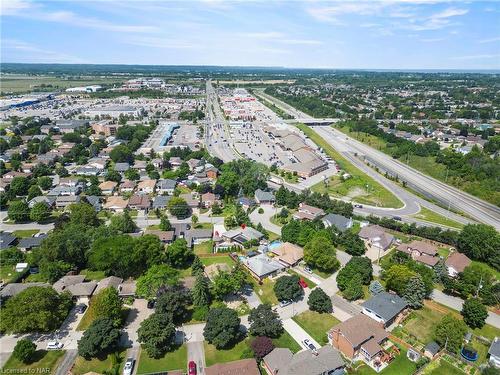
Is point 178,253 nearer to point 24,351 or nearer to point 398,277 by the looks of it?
point 24,351

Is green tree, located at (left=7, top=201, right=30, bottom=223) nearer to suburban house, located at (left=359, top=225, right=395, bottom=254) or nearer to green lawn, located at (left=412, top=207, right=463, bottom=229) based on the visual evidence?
suburban house, located at (left=359, top=225, right=395, bottom=254)

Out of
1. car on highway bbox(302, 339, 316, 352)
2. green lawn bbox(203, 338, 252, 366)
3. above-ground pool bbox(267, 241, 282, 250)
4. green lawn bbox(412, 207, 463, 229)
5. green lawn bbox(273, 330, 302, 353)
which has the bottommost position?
green lawn bbox(203, 338, 252, 366)

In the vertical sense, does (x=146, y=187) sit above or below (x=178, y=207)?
below

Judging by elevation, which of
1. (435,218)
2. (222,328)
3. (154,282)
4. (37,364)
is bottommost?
(37,364)

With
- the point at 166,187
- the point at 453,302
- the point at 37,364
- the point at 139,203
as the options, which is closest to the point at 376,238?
the point at 453,302

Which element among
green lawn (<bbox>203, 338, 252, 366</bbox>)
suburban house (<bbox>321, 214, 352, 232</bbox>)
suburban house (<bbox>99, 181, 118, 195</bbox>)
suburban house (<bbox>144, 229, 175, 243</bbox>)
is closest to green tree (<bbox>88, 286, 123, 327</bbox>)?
green lawn (<bbox>203, 338, 252, 366</bbox>)

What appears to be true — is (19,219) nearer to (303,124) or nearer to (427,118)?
(303,124)
